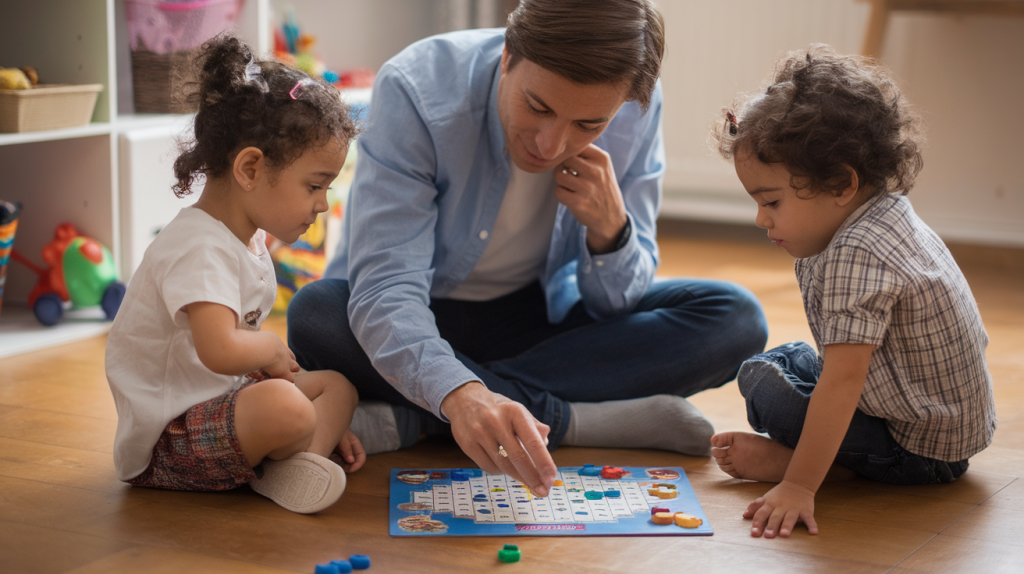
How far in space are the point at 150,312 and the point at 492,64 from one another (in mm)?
511

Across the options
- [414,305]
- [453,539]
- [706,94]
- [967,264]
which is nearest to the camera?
[453,539]

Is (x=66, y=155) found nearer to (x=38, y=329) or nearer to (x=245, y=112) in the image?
(x=38, y=329)

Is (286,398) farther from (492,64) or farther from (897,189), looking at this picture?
(897,189)

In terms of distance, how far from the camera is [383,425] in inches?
46.2

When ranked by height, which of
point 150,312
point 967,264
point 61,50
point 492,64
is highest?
point 492,64

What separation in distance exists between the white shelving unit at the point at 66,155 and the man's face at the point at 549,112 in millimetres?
888

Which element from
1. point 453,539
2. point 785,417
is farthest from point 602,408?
point 453,539

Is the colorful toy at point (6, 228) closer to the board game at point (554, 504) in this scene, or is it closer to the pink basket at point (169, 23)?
the pink basket at point (169, 23)

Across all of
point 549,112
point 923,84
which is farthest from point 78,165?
point 923,84

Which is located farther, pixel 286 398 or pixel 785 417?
pixel 785 417

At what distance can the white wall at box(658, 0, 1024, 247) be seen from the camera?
244 centimetres

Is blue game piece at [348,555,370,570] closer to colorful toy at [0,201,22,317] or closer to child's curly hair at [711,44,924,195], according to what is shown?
child's curly hair at [711,44,924,195]

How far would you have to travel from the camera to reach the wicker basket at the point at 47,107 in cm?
155

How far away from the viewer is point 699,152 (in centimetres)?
279
